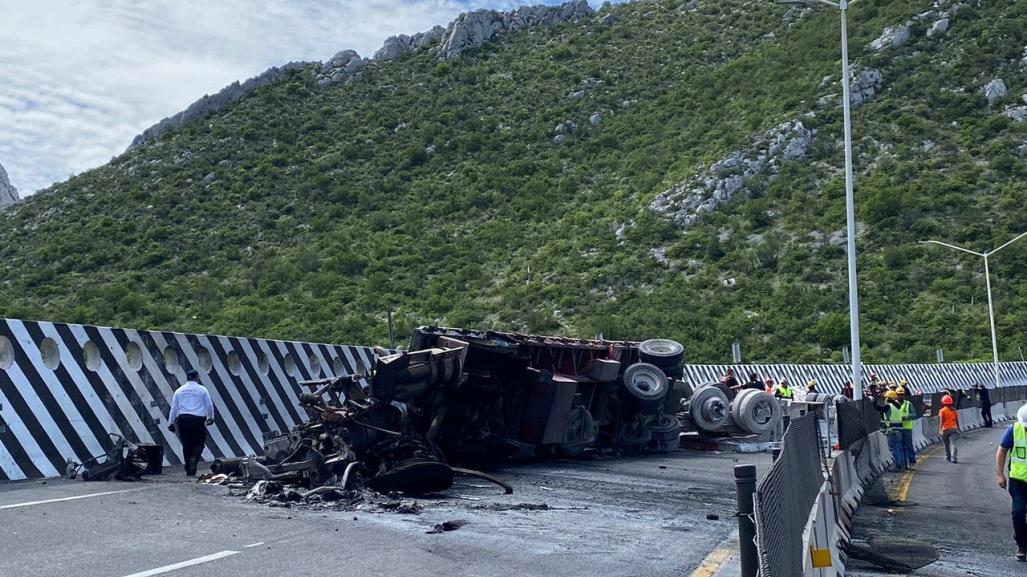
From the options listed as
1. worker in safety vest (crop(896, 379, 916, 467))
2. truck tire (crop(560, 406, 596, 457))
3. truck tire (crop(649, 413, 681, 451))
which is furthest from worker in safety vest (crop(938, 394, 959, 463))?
truck tire (crop(560, 406, 596, 457))

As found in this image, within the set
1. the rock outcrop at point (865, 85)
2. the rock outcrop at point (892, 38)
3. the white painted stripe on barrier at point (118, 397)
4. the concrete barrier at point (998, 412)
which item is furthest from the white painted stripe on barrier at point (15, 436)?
the rock outcrop at point (892, 38)

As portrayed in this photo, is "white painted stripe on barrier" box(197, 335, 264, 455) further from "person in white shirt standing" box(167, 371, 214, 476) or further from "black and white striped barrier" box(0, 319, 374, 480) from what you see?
"person in white shirt standing" box(167, 371, 214, 476)

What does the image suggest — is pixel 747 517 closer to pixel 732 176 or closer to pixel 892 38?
pixel 732 176

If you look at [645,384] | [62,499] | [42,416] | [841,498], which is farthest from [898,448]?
[62,499]

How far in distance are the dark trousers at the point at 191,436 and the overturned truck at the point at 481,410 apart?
2.73 ft

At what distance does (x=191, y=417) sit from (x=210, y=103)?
3037 inches

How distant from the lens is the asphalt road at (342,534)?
26.6 feet

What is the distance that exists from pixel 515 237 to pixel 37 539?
56419 millimetres

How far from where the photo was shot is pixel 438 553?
28.9 ft

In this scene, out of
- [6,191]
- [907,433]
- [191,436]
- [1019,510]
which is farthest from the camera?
[6,191]

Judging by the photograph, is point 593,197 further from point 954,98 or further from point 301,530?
point 301,530

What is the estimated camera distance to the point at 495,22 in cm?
9612

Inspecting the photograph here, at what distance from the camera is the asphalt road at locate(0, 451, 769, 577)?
811 cm

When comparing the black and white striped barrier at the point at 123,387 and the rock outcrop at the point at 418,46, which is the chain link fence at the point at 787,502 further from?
the rock outcrop at the point at 418,46
